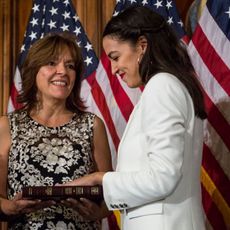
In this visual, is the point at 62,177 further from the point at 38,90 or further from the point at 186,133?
the point at 186,133

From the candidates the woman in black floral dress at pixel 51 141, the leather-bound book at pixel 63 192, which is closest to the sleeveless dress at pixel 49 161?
the woman in black floral dress at pixel 51 141

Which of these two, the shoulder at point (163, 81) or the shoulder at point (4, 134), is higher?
the shoulder at point (163, 81)

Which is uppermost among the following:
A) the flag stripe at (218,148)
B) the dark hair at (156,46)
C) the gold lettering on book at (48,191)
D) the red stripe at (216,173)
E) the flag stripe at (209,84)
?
the dark hair at (156,46)

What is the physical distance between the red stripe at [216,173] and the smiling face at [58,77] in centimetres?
63

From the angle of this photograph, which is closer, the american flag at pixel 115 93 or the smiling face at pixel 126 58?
the smiling face at pixel 126 58

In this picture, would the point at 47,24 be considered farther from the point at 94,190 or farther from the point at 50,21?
the point at 94,190

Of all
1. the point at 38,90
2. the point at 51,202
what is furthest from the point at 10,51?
the point at 51,202

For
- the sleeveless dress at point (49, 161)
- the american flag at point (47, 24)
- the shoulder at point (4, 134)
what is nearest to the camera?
the sleeveless dress at point (49, 161)

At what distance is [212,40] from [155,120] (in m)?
1.17

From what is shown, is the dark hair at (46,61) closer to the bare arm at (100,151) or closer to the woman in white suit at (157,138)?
the bare arm at (100,151)

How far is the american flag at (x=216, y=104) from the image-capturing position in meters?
2.21

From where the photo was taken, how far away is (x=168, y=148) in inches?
48.8

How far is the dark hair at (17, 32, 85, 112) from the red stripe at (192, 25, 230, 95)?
57 cm

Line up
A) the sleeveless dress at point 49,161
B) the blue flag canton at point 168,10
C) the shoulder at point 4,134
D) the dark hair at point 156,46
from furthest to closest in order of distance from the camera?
the blue flag canton at point 168,10, the shoulder at point 4,134, the sleeveless dress at point 49,161, the dark hair at point 156,46
